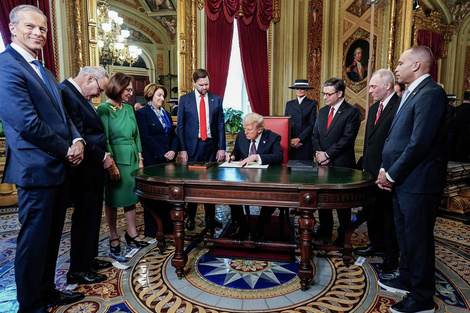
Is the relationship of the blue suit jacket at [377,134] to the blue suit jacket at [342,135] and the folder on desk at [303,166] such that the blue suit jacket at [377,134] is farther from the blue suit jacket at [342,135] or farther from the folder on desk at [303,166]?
the folder on desk at [303,166]

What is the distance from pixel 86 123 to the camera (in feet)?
8.07

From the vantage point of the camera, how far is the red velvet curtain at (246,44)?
6.27 metres

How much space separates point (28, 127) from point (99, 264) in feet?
5.05

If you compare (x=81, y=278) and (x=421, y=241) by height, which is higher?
(x=421, y=241)

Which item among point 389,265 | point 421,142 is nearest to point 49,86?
point 421,142

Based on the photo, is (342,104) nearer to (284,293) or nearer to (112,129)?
(284,293)

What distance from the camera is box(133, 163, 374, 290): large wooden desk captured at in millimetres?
2203

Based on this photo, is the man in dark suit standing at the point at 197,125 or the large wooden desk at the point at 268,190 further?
the man in dark suit standing at the point at 197,125

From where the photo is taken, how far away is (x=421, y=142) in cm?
200

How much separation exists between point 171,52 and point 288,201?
16.6ft

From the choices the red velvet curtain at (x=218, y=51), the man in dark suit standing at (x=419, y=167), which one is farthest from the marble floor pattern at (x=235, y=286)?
the red velvet curtain at (x=218, y=51)


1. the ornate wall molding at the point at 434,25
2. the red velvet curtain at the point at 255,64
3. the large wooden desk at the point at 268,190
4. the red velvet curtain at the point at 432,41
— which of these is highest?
the ornate wall molding at the point at 434,25

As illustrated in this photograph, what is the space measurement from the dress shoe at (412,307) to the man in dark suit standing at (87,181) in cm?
232

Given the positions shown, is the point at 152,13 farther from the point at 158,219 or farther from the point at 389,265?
the point at 389,265
